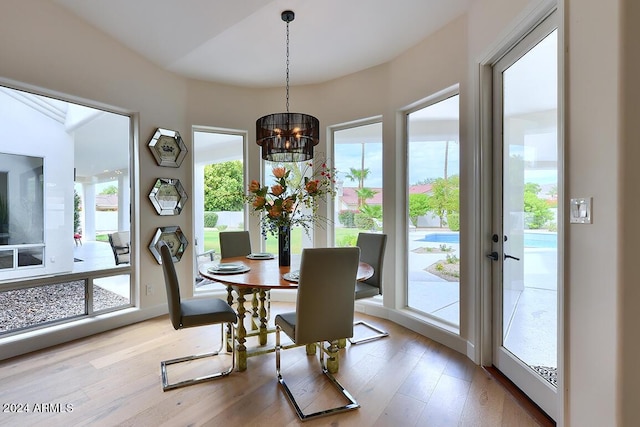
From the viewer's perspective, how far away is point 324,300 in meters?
2.09

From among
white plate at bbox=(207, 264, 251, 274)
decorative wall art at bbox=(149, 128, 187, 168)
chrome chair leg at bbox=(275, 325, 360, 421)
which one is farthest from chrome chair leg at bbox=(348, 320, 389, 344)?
decorative wall art at bbox=(149, 128, 187, 168)

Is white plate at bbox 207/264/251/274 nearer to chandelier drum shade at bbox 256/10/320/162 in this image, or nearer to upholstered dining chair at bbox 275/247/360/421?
upholstered dining chair at bbox 275/247/360/421

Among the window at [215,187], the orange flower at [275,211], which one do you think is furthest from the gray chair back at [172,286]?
the window at [215,187]

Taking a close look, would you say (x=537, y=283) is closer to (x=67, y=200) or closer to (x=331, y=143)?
(x=331, y=143)

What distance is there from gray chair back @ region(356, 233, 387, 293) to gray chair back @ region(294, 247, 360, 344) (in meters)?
1.09

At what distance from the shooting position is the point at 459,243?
9.46 feet

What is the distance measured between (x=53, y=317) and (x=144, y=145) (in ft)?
6.25

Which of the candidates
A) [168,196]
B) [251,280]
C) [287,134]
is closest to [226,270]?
[251,280]

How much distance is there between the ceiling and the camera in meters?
2.68

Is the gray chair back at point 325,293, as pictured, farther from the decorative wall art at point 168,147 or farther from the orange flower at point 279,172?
the decorative wall art at point 168,147

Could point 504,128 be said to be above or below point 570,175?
above

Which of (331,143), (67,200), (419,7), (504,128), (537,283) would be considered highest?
(419,7)

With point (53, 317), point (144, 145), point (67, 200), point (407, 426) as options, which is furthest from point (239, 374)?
point (144, 145)

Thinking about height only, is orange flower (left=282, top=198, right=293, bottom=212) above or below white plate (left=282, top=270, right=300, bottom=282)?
above
